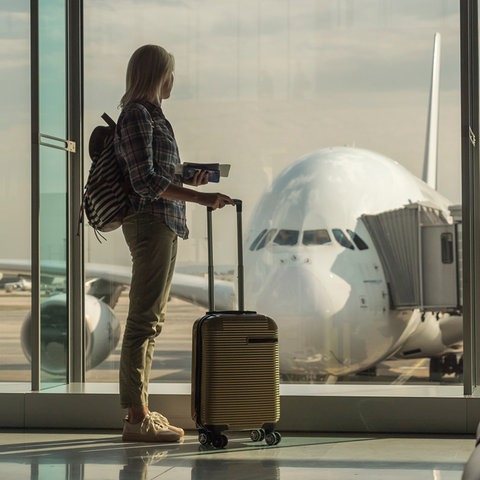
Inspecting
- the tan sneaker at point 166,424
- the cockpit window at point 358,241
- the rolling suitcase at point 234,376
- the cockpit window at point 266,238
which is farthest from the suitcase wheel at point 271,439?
the cockpit window at point 358,241

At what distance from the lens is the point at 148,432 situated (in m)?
3.95

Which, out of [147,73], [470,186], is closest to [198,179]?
[147,73]

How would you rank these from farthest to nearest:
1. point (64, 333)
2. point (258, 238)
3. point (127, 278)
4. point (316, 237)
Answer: point (316, 237) < point (258, 238) < point (127, 278) < point (64, 333)

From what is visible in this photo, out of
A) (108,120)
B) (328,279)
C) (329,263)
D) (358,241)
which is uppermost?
(108,120)

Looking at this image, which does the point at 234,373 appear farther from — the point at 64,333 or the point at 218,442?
the point at 64,333

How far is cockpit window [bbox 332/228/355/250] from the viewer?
739 centimetres

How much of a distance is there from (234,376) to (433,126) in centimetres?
208

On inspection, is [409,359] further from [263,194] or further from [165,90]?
[165,90]

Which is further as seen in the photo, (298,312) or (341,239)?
(341,239)

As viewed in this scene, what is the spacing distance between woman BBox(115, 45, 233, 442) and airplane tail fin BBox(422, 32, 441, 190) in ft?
5.46

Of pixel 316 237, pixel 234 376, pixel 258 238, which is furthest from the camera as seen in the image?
pixel 316 237

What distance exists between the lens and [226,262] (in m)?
5.34

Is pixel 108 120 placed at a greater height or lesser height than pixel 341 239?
greater

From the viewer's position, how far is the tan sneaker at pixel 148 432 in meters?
3.95
